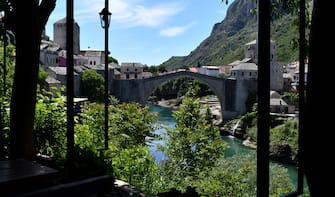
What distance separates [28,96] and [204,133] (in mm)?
5886

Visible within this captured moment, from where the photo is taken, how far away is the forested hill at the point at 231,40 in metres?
68.7

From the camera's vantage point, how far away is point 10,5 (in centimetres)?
280

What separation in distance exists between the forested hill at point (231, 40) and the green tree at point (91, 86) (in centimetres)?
3765

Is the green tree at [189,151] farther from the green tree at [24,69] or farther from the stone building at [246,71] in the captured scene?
the stone building at [246,71]

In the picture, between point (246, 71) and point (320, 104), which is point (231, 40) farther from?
point (320, 104)

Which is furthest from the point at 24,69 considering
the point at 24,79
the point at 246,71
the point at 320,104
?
the point at 246,71

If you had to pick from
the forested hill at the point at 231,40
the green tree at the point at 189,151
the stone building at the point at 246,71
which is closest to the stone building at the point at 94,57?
the stone building at the point at 246,71

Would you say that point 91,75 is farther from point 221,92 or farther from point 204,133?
point 204,133

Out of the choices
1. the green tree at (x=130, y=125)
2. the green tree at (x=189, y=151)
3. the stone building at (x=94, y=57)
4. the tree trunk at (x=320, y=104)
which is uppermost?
the stone building at (x=94, y=57)

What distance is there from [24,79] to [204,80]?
33558mm

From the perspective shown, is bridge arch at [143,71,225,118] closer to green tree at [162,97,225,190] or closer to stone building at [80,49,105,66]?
stone building at [80,49,105,66]

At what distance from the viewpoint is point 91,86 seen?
32719 mm

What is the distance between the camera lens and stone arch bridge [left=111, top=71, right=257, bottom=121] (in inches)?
1351

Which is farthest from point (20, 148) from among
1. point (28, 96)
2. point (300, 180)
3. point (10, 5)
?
point (300, 180)
